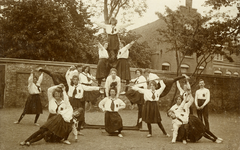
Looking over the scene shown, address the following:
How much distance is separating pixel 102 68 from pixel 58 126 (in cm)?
321

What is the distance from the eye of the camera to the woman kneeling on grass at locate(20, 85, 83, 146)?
611 centimetres

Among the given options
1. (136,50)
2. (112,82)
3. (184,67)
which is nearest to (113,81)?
(112,82)

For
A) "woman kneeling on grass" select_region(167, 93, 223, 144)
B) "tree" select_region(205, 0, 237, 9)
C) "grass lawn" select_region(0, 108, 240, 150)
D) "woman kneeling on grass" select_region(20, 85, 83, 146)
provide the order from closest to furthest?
"woman kneeling on grass" select_region(20, 85, 83, 146), "grass lawn" select_region(0, 108, 240, 150), "woman kneeling on grass" select_region(167, 93, 223, 144), "tree" select_region(205, 0, 237, 9)

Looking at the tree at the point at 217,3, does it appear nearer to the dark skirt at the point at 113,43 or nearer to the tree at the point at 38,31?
the dark skirt at the point at 113,43

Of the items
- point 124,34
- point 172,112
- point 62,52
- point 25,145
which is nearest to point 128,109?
point 62,52

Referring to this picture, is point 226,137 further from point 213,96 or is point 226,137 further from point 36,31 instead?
point 36,31

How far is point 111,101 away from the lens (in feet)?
25.7

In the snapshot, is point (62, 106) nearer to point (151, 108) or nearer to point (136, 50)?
point (151, 108)

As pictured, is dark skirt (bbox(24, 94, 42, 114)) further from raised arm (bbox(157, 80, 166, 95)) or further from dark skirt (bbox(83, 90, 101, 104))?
raised arm (bbox(157, 80, 166, 95))

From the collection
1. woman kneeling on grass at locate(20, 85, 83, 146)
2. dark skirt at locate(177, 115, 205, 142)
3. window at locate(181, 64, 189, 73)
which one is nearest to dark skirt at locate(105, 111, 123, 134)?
woman kneeling on grass at locate(20, 85, 83, 146)

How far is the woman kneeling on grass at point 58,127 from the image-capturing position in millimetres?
6113

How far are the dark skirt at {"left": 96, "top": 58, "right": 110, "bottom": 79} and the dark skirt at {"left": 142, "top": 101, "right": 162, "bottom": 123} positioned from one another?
1960 millimetres

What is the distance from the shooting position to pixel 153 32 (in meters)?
18.3

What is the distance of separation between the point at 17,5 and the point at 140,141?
1089 cm
